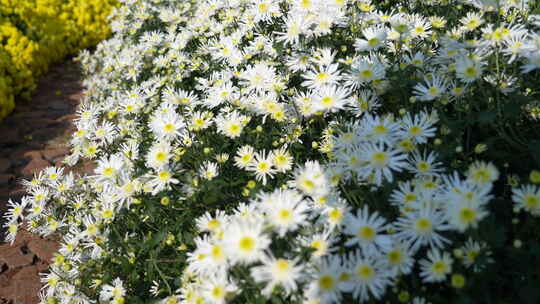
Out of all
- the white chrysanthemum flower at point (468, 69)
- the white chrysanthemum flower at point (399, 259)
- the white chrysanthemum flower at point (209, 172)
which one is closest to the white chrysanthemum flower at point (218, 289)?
the white chrysanthemum flower at point (399, 259)

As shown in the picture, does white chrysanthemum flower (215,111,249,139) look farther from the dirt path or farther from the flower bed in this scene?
the dirt path

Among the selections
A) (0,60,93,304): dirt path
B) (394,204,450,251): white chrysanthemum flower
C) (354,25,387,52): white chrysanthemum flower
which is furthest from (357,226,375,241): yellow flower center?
(0,60,93,304): dirt path

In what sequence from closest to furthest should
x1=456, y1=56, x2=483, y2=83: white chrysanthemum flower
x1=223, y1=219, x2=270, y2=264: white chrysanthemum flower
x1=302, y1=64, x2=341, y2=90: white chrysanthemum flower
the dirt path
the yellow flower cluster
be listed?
x1=223, y1=219, x2=270, y2=264: white chrysanthemum flower < x1=456, y1=56, x2=483, y2=83: white chrysanthemum flower < x1=302, y1=64, x2=341, y2=90: white chrysanthemum flower < the dirt path < the yellow flower cluster

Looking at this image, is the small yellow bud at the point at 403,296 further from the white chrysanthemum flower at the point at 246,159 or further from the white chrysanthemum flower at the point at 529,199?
the white chrysanthemum flower at the point at 246,159

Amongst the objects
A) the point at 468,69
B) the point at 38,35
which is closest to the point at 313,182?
the point at 468,69

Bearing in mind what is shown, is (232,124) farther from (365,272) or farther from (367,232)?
(365,272)

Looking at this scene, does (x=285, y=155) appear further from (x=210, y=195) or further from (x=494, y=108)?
A: (x=494, y=108)
